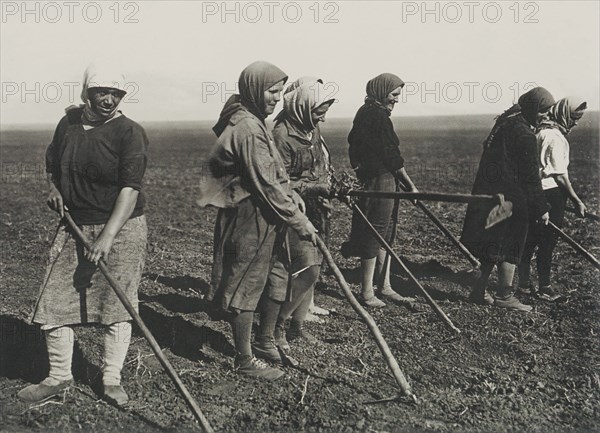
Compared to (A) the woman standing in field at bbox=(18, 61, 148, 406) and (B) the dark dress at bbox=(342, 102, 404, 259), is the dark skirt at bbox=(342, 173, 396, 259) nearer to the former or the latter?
(B) the dark dress at bbox=(342, 102, 404, 259)

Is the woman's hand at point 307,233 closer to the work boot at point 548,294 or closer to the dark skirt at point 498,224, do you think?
the dark skirt at point 498,224

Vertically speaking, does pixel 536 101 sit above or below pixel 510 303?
above

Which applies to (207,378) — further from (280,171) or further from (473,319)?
(473,319)

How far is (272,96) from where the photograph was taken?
3686 millimetres

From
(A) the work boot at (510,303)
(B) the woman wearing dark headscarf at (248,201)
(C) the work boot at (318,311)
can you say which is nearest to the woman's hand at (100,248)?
(B) the woman wearing dark headscarf at (248,201)

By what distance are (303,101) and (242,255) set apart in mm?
1109

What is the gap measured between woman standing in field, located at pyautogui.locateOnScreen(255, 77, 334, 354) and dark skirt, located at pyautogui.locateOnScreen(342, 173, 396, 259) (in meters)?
0.83

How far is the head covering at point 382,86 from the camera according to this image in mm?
5105

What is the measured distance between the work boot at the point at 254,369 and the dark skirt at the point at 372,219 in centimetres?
163

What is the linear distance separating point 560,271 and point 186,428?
14.6 ft

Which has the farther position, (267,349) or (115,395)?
(267,349)

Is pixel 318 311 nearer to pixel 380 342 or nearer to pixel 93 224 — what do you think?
pixel 380 342

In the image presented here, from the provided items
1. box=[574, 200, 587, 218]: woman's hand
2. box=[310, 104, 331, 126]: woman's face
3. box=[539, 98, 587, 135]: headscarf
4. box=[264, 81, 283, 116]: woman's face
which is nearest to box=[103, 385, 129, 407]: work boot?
box=[264, 81, 283, 116]: woman's face

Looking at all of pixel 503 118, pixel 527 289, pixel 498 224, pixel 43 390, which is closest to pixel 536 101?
pixel 503 118
